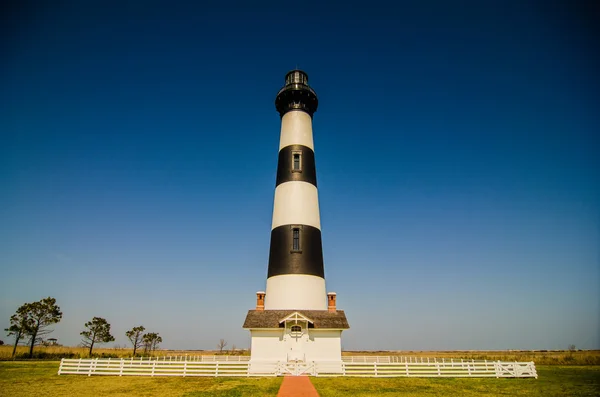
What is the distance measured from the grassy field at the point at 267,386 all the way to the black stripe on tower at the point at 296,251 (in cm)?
693

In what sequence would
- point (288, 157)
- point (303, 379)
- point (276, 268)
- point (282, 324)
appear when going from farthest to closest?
point (288, 157), point (276, 268), point (282, 324), point (303, 379)

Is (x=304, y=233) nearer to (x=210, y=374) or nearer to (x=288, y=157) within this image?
(x=288, y=157)

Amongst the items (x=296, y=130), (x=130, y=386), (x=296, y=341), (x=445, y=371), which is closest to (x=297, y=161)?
(x=296, y=130)

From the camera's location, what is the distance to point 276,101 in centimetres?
2895

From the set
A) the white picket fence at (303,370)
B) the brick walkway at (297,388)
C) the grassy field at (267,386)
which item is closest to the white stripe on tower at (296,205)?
the white picket fence at (303,370)

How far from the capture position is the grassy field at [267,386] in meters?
14.5

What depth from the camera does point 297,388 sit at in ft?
50.0

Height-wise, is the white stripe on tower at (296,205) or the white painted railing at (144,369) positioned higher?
the white stripe on tower at (296,205)

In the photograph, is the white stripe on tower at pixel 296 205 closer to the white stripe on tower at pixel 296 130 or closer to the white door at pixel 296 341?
the white stripe on tower at pixel 296 130

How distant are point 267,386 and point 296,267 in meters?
8.33

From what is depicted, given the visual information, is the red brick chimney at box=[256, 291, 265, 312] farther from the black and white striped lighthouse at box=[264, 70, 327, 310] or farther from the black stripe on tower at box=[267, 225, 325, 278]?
the black stripe on tower at box=[267, 225, 325, 278]

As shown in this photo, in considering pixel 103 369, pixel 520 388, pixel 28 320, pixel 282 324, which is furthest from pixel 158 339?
pixel 520 388

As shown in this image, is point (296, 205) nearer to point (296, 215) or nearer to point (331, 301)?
point (296, 215)

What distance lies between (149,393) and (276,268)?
35.8 ft
